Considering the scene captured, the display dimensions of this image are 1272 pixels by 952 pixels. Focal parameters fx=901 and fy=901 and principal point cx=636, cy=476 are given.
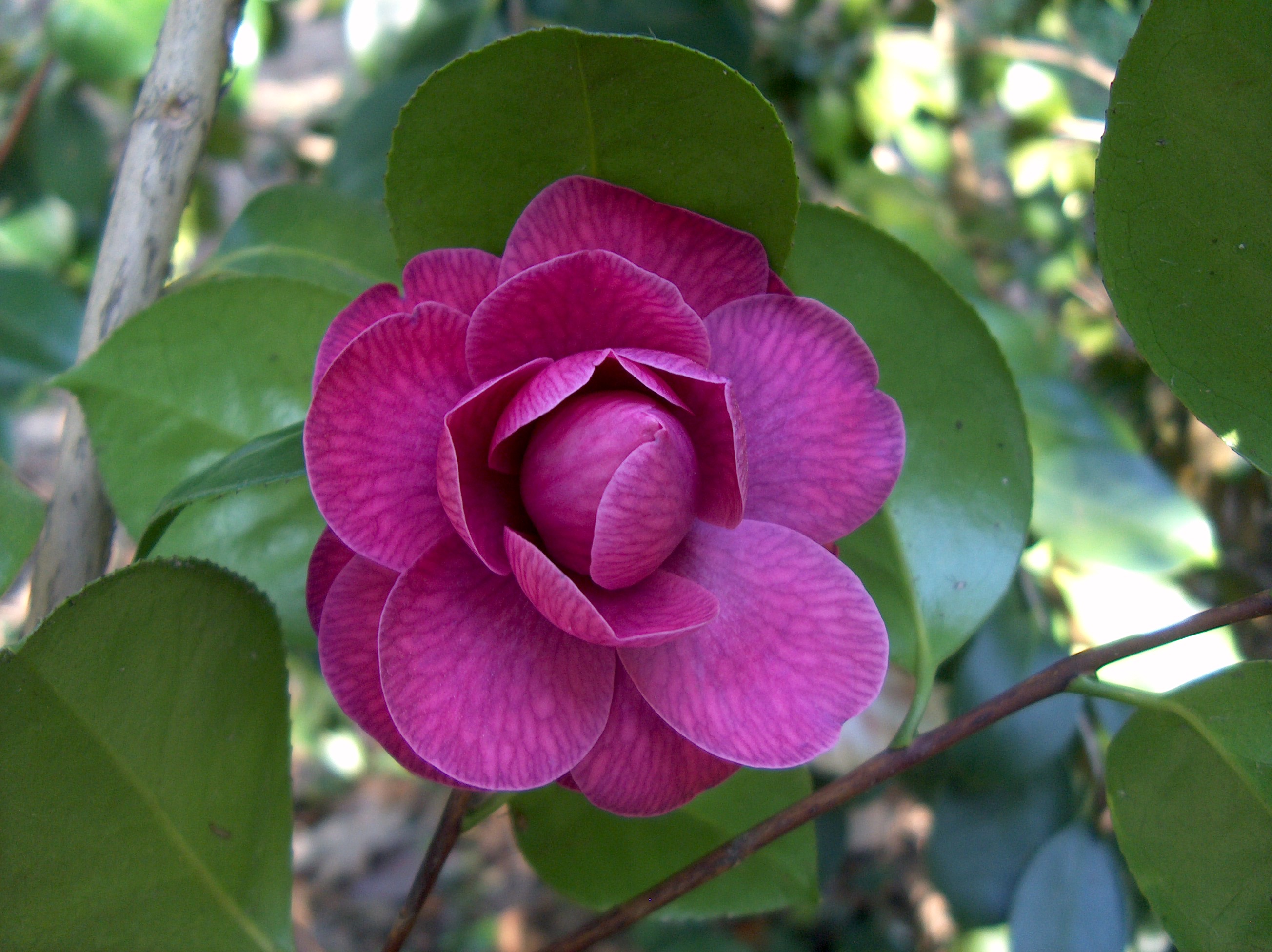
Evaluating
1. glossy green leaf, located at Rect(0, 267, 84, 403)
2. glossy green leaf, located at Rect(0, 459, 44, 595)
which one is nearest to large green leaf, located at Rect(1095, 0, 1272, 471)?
glossy green leaf, located at Rect(0, 459, 44, 595)

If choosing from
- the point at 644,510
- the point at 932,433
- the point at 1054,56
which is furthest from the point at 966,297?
the point at 1054,56

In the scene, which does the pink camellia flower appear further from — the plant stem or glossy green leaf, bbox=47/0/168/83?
glossy green leaf, bbox=47/0/168/83

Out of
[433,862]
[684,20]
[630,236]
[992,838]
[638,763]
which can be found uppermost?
[630,236]

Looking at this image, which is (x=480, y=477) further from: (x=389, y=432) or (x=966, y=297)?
(x=966, y=297)

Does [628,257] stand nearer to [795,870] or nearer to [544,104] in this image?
[544,104]

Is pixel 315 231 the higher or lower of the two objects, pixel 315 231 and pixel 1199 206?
the lower

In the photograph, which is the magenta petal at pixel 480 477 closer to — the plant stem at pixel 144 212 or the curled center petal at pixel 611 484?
the curled center petal at pixel 611 484
